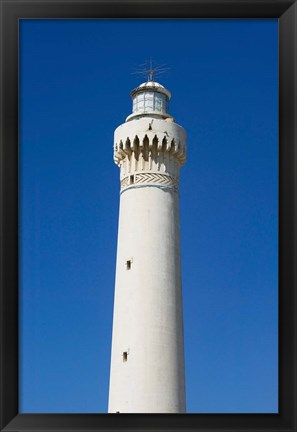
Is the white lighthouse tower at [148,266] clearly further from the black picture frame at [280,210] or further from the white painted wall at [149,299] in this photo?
the black picture frame at [280,210]

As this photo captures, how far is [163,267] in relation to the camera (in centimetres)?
2192

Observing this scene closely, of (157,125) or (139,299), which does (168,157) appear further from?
(139,299)

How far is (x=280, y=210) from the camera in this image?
7.26 meters

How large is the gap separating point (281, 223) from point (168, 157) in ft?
52.8

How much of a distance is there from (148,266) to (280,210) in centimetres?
1472

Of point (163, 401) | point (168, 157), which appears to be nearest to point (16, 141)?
point (163, 401)

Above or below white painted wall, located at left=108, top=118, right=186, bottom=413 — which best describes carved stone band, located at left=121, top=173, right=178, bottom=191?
above

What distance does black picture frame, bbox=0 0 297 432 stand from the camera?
6980mm

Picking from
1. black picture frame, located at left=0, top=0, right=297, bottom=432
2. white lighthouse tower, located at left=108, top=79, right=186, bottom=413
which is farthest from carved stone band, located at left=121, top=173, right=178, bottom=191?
black picture frame, located at left=0, top=0, right=297, bottom=432

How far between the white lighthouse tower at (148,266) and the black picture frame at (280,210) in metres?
13.1

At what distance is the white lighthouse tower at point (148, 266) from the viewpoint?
20.7m

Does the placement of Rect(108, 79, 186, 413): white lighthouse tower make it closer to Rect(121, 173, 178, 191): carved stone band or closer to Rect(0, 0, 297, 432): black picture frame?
Rect(121, 173, 178, 191): carved stone band

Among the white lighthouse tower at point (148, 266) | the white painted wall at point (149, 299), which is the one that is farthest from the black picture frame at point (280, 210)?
the white painted wall at point (149, 299)

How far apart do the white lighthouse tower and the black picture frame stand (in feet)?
43.0
